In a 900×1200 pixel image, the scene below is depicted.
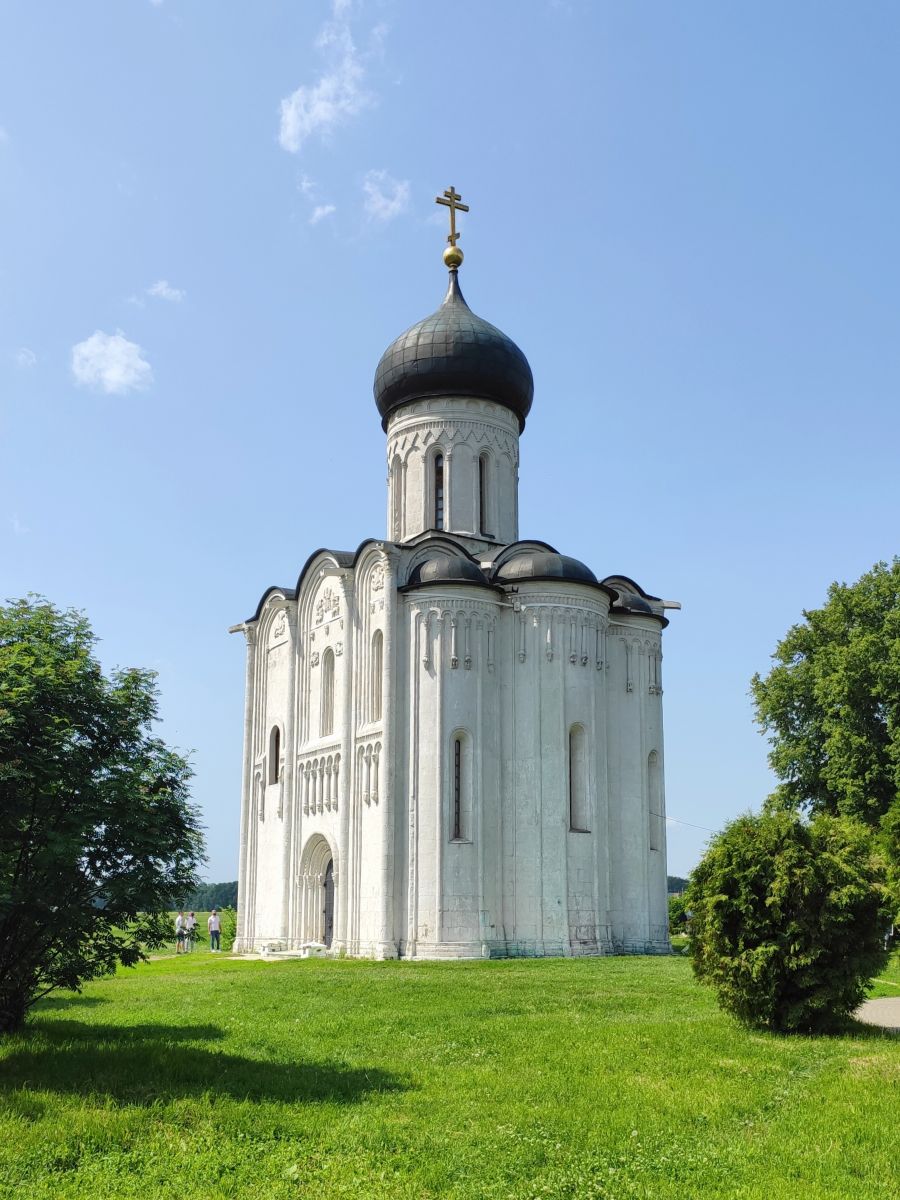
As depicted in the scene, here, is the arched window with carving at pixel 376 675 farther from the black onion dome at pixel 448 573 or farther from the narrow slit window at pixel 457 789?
the narrow slit window at pixel 457 789

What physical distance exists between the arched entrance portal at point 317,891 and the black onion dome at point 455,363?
10409mm

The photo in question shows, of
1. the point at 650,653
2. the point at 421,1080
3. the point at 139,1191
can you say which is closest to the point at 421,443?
the point at 650,653

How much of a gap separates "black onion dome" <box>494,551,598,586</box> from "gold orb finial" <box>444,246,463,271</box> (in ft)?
29.3

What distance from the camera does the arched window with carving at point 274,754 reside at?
27097 millimetres

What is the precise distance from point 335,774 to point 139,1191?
58.5ft

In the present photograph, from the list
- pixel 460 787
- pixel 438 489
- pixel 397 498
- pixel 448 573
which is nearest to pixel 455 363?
pixel 438 489

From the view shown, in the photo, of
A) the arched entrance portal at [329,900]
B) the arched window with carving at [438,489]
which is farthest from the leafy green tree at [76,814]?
the arched window with carving at [438,489]

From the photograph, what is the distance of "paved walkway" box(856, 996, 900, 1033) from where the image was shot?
39.4ft

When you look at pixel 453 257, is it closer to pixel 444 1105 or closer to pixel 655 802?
pixel 655 802

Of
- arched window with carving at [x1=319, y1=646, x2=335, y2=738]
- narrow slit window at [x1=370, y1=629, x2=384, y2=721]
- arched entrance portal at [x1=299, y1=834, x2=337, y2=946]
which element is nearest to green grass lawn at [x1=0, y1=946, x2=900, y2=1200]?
narrow slit window at [x1=370, y1=629, x2=384, y2=721]

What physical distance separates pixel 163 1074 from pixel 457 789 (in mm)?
13397

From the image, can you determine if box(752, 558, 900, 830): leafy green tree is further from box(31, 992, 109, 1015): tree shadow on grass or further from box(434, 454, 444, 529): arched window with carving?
box(31, 992, 109, 1015): tree shadow on grass

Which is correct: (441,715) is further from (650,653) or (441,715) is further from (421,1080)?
(421,1080)

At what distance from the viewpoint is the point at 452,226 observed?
92.1 feet
